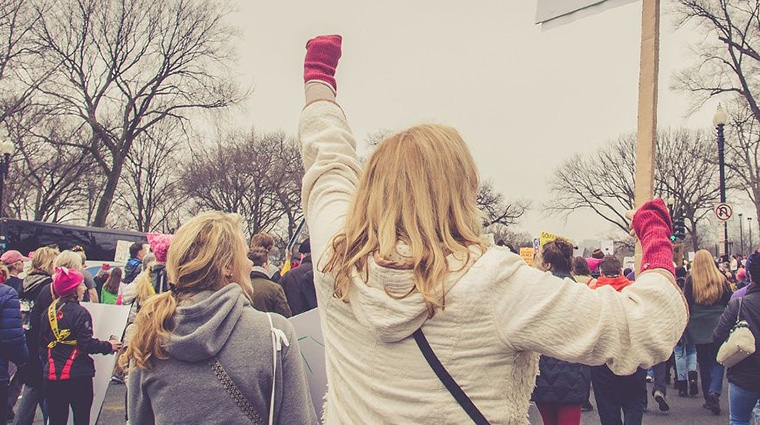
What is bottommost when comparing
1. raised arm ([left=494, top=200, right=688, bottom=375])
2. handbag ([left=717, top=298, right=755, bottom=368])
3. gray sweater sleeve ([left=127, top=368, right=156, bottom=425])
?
handbag ([left=717, top=298, right=755, bottom=368])

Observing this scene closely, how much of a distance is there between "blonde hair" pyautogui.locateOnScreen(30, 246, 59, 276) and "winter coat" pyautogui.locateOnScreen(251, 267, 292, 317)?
3.02 m

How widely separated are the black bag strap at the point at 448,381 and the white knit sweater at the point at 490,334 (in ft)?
0.04

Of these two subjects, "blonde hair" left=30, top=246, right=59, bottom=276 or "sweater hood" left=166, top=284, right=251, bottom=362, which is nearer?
"sweater hood" left=166, top=284, right=251, bottom=362

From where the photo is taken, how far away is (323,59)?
2266mm

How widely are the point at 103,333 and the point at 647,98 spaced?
5.49m

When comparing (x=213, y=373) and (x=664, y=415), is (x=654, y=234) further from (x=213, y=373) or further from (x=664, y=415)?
(x=664, y=415)

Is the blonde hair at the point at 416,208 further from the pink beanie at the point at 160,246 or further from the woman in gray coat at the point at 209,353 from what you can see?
the pink beanie at the point at 160,246

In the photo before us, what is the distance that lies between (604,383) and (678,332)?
5036 mm

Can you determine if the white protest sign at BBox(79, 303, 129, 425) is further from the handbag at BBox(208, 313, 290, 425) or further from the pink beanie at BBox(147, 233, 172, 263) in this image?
the handbag at BBox(208, 313, 290, 425)

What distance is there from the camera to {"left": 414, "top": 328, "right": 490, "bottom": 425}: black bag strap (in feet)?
5.04

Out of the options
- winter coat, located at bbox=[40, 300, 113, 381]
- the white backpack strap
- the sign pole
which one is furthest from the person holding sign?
winter coat, located at bbox=[40, 300, 113, 381]

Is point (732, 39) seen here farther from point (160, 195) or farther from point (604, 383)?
point (160, 195)

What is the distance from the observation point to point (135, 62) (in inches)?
1030

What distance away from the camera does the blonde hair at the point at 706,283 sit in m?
8.76
